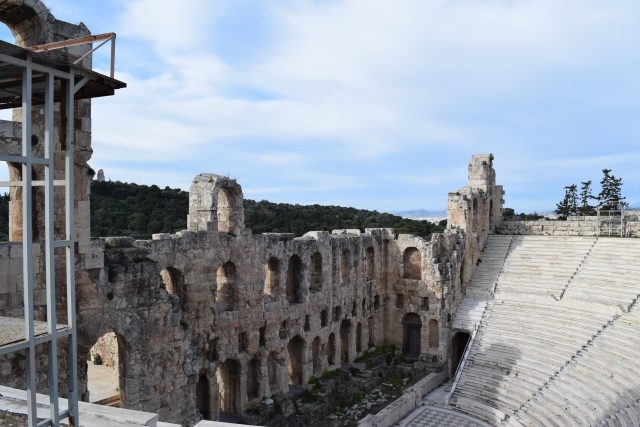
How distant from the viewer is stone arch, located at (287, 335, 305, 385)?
21.9 metres

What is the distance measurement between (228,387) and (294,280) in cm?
532

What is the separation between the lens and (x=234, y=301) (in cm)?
1853

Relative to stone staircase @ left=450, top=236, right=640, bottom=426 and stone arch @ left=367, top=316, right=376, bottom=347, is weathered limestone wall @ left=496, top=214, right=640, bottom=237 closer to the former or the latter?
stone staircase @ left=450, top=236, right=640, bottom=426

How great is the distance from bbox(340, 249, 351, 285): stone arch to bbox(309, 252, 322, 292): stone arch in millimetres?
1821

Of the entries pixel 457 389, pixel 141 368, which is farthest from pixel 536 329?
pixel 141 368

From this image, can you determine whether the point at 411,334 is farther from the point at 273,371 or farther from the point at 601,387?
the point at 601,387

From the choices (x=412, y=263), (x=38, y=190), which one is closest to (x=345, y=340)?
(x=412, y=263)

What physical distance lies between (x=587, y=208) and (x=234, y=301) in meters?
37.0

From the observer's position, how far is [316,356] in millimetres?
23203

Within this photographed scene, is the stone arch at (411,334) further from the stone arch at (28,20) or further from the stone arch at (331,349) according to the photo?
the stone arch at (28,20)

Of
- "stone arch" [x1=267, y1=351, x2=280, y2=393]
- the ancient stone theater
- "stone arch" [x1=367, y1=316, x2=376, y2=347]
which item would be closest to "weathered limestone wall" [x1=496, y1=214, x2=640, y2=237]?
the ancient stone theater

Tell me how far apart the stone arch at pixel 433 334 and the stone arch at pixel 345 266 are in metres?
4.83

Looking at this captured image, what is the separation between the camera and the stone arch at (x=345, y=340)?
25.3 meters

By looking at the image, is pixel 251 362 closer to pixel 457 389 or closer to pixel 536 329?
pixel 457 389
